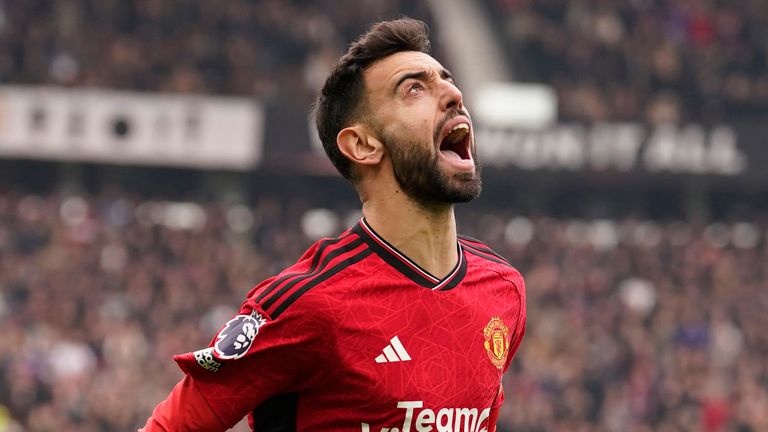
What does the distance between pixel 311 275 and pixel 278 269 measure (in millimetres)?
13895

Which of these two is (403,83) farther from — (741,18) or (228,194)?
(741,18)

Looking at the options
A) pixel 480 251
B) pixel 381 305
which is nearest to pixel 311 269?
pixel 381 305

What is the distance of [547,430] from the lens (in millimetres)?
14188

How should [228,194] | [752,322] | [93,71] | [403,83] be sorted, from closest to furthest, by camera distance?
[403,83] → [752,322] → [93,71] → [228,194]

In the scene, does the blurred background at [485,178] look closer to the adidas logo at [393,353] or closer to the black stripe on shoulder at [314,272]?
the black stripe on shoulder at [314,272]

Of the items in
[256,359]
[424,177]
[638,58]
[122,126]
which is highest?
[638,58]

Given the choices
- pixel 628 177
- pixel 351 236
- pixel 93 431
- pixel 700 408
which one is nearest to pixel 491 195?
pixel 628 177

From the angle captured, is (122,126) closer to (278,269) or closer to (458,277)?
(278,269)

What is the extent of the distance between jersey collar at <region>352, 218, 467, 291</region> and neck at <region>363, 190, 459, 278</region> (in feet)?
0.04

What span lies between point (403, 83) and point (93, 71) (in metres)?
15.9

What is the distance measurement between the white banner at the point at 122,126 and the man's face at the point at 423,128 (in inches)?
619

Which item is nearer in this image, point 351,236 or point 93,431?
point 351,236

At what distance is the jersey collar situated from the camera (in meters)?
2.90

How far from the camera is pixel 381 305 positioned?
2830mm
